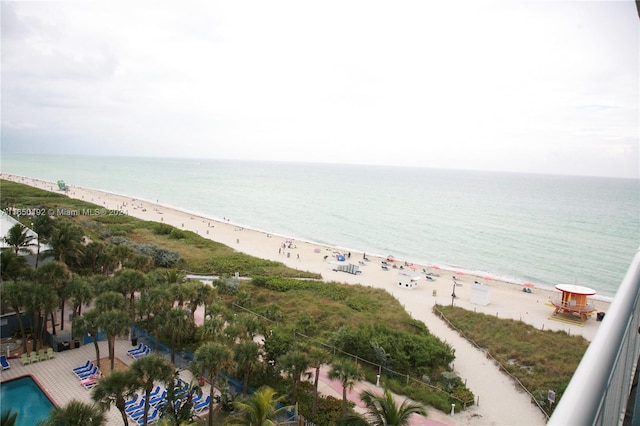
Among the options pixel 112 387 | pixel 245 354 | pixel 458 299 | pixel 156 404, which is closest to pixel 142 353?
pixel 156 404

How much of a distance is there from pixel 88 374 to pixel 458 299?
25.0 meters

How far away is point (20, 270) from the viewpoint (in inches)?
771

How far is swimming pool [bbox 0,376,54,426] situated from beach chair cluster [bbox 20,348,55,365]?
1092mm

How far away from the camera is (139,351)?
18922 mm

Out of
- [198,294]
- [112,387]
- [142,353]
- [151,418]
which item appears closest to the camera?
[112,387]

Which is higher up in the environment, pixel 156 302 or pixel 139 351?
pixel 156 302

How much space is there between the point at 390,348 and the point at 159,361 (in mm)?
10169

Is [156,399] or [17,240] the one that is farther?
[17,240]

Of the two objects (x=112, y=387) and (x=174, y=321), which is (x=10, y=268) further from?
(x=112, y=387)

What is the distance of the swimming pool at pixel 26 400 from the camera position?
47.2 feet

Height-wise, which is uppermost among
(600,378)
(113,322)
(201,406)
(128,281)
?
(600,378)

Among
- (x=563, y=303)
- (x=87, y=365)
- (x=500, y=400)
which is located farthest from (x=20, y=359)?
(x=563, y=303)

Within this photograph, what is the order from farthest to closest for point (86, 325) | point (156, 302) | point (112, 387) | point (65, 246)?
point (65, 246) < point (156, 302) < point (86, 325) < point (112, 387)

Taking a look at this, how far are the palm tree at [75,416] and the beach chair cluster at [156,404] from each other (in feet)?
12.0
